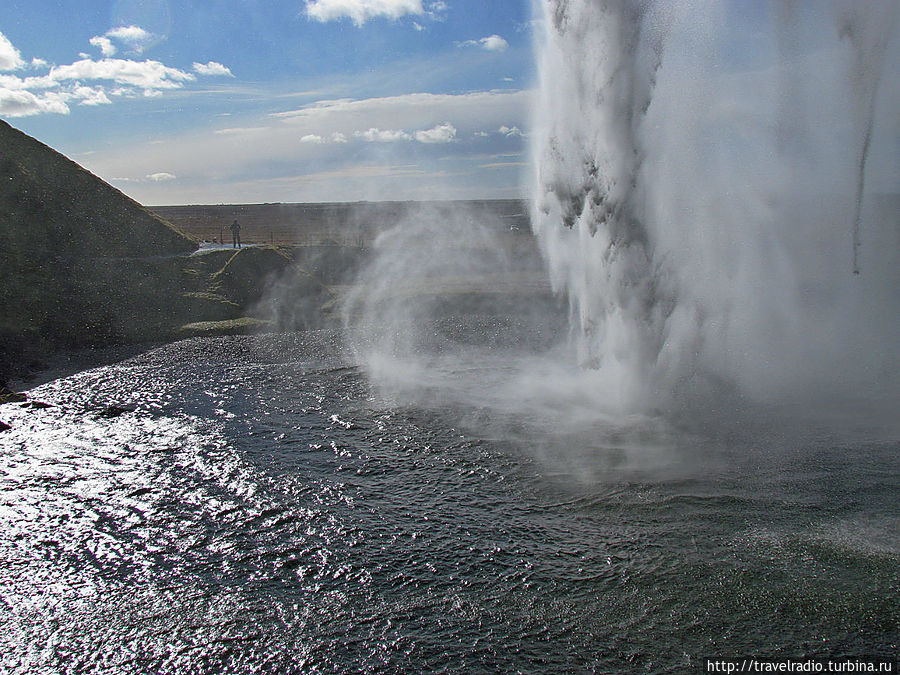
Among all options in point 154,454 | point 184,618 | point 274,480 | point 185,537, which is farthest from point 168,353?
point 184,618

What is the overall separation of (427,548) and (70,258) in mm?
28474

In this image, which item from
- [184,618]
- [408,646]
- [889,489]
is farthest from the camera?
[889,489]

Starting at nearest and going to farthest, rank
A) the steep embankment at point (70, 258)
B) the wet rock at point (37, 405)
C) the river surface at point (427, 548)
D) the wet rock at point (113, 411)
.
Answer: the river surface at point (427, 548) → the wet rock at point (113, 411) → the wet rock at point (37, 405) → the steep embankment at point (70, 258)

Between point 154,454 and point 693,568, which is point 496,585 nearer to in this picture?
point 693,568

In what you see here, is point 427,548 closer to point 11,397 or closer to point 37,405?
point 37,405

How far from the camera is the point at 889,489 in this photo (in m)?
10.8

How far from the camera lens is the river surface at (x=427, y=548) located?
24.4 ft

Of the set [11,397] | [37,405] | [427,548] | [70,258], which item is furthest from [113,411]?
[70,258]

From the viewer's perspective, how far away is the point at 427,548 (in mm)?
9492

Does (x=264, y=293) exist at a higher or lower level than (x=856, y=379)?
higher

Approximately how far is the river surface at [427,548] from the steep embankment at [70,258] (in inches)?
459

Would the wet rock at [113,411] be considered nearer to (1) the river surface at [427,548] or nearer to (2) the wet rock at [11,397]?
(1) the river surface at [427,548]

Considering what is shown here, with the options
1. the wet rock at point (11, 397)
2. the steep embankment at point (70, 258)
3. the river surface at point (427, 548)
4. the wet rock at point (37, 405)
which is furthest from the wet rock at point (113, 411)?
the steep embankment at point (70, 258)

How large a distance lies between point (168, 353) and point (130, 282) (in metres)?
8.87
